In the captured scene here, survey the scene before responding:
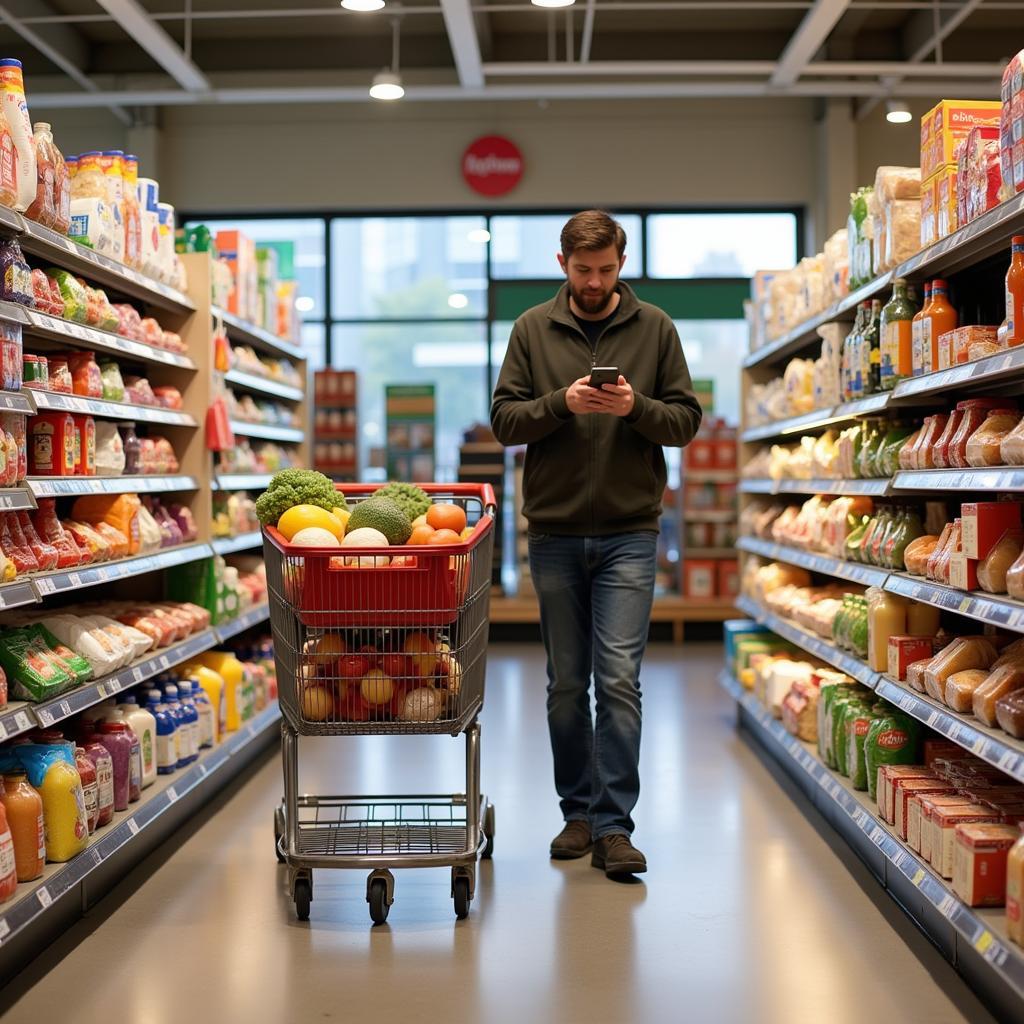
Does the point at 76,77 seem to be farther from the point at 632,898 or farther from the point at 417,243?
the point at 632,898

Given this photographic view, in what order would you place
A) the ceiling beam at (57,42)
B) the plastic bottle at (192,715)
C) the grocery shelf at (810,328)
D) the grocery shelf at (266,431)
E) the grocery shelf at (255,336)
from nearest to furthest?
the grocery shelf at (810,328) < the plastic bottle at (192,715) < the grocery shelf at (255,336) < the grocery shelf at (266,431) < the ceiling beam at (57,42)

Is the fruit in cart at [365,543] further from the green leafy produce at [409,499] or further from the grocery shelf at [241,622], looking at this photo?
the grocery shelf at [241,622]

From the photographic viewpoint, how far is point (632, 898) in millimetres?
3453

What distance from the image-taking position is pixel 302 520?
3248 millimetres

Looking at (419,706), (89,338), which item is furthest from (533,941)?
(89,338)

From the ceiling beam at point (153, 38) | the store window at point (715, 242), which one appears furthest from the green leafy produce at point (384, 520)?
the store window at point (715, 242)

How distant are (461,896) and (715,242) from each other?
9255mm

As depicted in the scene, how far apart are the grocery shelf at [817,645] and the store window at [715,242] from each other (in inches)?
226

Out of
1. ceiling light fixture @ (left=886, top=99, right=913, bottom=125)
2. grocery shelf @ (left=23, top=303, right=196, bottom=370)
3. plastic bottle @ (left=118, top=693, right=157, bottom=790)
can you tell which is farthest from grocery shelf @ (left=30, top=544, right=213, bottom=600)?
ceiling light fixture @ (left=886, top=99, right=913, bottom=125)

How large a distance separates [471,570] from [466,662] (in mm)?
241

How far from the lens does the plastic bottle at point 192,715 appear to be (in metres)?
4.39

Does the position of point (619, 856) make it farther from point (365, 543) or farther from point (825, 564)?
point (825, 564)

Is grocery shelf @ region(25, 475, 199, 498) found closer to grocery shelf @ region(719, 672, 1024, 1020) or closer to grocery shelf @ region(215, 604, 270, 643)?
grocery shelf @ region(215, 604, 270, 643)

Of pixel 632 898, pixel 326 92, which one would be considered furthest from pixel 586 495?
pixel 326 92
